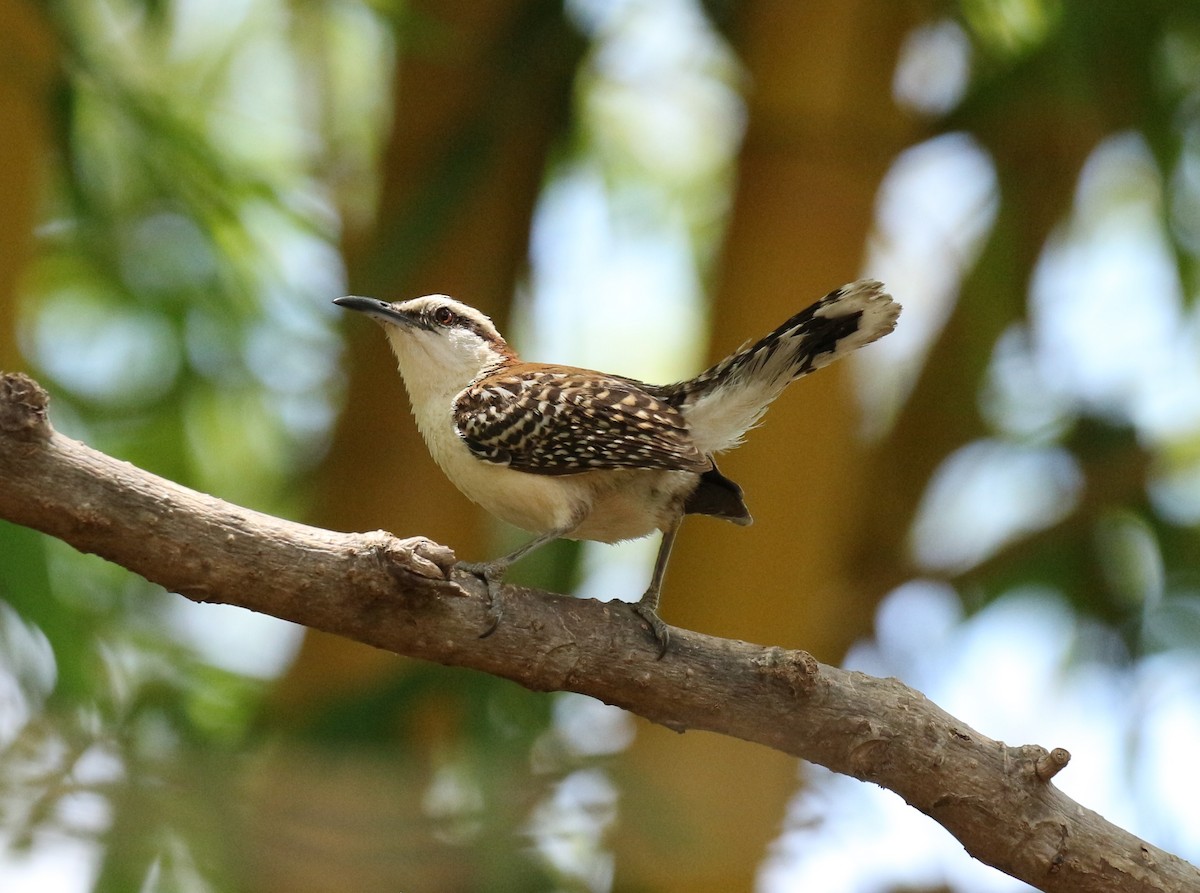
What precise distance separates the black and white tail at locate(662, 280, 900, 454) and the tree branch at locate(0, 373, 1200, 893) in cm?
105

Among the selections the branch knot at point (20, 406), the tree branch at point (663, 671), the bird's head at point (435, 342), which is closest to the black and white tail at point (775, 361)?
the bird's head at point (435, 342)

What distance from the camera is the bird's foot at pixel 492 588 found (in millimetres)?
3338

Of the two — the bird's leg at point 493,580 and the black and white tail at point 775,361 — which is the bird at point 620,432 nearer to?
the black and white tail at point 775,361

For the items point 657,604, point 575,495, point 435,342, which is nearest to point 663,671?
point 657,604

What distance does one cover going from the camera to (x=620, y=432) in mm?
4191

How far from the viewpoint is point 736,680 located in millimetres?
3533

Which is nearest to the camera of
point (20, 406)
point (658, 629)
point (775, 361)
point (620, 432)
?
point (20, 406)

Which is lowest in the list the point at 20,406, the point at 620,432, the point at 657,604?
the point at 20,406

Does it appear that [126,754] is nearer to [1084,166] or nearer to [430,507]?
[430,507]

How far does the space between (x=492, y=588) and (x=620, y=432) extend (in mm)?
940

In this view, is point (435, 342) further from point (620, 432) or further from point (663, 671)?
point (663, 671)

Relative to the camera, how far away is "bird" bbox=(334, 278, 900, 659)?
4191 millimetres

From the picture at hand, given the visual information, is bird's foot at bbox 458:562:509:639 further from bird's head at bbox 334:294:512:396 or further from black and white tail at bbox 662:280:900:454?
bird's head at bbox 334:294:512:396

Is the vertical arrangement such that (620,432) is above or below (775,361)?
below
